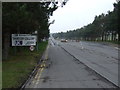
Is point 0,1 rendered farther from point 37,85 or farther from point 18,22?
point 37,85

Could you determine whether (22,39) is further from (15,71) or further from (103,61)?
(15,71)

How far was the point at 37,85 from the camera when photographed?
12.6m

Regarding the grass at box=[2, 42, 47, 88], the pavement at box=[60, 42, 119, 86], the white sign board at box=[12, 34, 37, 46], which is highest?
the white sign board at box=[12, 34, 37, 46]

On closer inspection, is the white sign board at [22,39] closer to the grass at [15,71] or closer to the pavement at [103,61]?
the pavement at [103,61]

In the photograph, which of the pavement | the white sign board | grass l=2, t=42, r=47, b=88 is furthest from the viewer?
the white sign board

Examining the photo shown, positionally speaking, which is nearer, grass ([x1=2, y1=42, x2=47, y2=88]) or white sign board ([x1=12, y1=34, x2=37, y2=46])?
grass ([x1=2, y1=42, x2=47, y2=88])

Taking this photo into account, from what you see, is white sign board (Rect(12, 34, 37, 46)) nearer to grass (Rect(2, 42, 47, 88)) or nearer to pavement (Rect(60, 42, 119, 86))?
pavement (Rect(60, 42, 119, 86))

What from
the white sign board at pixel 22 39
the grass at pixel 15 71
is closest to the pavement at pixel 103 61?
the grass at pixel 15 71

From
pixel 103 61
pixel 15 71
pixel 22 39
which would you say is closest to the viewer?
pixel 15 71

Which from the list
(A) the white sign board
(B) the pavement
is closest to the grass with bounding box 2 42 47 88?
(B) the pavement

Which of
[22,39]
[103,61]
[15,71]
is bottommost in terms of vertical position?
[103,61]

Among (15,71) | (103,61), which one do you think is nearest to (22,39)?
(103,61)

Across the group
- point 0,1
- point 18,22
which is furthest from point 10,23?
point 0,1

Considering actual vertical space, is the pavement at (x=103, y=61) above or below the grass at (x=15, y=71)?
below
